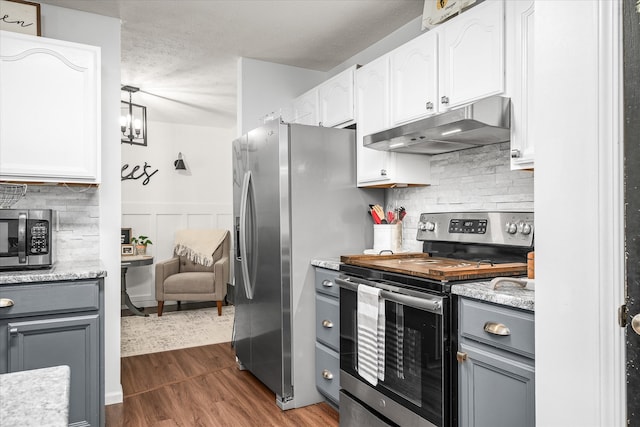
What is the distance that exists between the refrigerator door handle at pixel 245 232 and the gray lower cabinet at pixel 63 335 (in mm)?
1041

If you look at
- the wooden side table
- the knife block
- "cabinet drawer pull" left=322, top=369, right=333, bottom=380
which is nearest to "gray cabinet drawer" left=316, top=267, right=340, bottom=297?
the knife block

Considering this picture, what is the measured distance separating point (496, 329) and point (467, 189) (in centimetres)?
112

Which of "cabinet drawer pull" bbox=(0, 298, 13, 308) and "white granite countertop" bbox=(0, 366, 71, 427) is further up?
"white granite countertop" bbox=(0, 366, 71, 427)

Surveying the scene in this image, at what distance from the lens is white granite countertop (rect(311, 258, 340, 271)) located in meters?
2.54

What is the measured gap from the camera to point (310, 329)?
2785mm

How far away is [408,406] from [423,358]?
0.84 feet

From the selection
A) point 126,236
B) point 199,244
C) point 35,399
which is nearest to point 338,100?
point 35,399

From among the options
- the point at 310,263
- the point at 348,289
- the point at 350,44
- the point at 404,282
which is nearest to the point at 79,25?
the point at 350,44

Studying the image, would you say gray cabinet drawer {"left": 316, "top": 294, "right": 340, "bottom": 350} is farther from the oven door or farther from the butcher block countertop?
the butcher block countertop

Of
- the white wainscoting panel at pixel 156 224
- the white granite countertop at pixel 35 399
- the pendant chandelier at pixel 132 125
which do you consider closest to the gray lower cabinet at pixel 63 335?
the white granite countertop at pixel 35 399

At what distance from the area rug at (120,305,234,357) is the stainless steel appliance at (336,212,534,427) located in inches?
85.9

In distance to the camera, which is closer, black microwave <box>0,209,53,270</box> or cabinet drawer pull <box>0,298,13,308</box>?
cabinet drawer pull <box>0,298,13,308</box>

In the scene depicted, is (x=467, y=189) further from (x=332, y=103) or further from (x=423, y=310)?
(x=332, y=103)

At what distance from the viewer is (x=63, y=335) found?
218 cm
